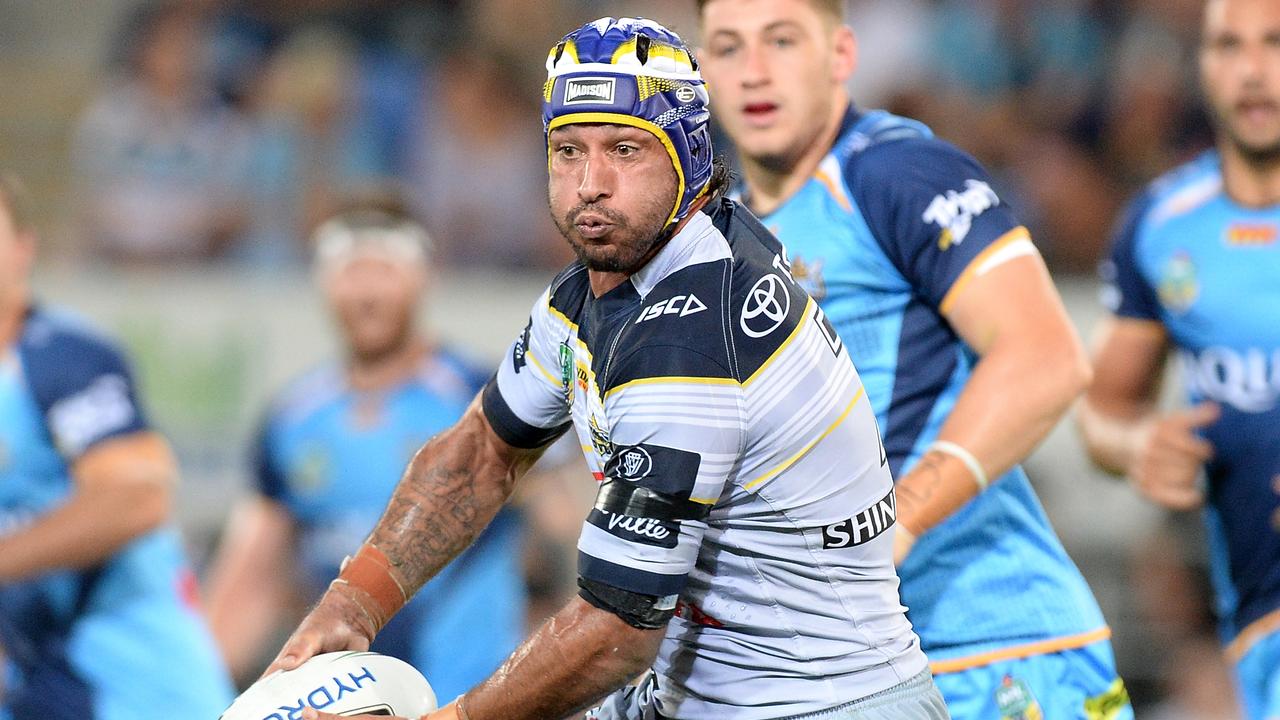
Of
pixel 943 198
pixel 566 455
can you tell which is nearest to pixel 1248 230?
pixel 943 198

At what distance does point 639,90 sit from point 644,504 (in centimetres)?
82

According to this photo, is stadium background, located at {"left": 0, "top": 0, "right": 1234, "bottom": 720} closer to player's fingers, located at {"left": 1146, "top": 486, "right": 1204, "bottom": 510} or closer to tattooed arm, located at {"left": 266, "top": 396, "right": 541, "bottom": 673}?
player's fingers, located at {"left": 1146, "top": 486, "right": 1204, "bottom": 510}

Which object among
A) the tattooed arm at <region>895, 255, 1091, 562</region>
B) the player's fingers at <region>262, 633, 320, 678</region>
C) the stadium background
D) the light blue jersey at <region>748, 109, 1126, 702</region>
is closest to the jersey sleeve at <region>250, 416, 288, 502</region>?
the stadium background

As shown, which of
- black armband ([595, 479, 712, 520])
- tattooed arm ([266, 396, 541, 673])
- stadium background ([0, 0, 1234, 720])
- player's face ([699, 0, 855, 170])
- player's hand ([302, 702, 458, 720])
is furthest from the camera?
stadium background ([0, 0, 1234, 720])

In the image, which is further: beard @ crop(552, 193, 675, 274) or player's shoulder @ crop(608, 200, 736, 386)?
beard @ crop(552, 193, 675, 274)

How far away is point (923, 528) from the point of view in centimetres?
419

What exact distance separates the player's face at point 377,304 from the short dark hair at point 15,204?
1850 mm

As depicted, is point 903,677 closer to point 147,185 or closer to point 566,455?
point 566,455

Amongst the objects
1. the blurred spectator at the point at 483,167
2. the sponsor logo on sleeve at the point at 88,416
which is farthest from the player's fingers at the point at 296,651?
the blurred spectator at the point at 483,167

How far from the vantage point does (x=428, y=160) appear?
12.0 m

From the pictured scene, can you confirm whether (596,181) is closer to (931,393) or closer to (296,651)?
(296,651)

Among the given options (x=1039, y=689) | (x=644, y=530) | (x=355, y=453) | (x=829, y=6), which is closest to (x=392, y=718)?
(x=644, y=530)

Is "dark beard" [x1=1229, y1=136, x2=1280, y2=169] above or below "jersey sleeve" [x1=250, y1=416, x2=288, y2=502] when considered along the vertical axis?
above

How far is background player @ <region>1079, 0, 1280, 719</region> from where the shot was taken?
5.72 meters
